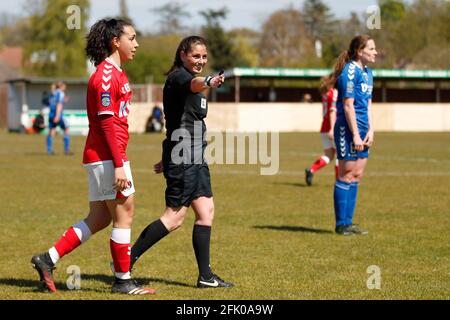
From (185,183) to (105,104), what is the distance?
40.5 inches

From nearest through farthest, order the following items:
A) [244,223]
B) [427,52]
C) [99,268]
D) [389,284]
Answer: [389,284], [99,268], [244,223], [427,52]

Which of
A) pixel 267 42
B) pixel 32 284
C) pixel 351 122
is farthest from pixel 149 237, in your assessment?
pixel 267 42

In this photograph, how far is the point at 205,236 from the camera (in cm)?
719

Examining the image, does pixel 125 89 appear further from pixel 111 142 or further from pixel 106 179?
pixel 106 179

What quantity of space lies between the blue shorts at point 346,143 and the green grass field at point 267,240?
36.7 inches

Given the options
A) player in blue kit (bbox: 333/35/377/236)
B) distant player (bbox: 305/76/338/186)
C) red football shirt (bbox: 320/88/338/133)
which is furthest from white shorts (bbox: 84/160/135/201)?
red football shirt (bbox: 320/88/338/133)

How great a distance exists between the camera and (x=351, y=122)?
32.7 ft

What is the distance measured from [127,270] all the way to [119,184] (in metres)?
0.77

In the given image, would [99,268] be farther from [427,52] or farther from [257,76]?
[427,52]

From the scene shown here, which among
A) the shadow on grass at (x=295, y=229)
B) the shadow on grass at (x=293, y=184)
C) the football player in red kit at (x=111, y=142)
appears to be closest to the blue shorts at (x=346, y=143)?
the shadow on grass at (x=295, y=229)

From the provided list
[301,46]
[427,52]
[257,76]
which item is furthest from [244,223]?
[301,46]

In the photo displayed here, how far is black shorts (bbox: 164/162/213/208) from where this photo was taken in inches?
276
